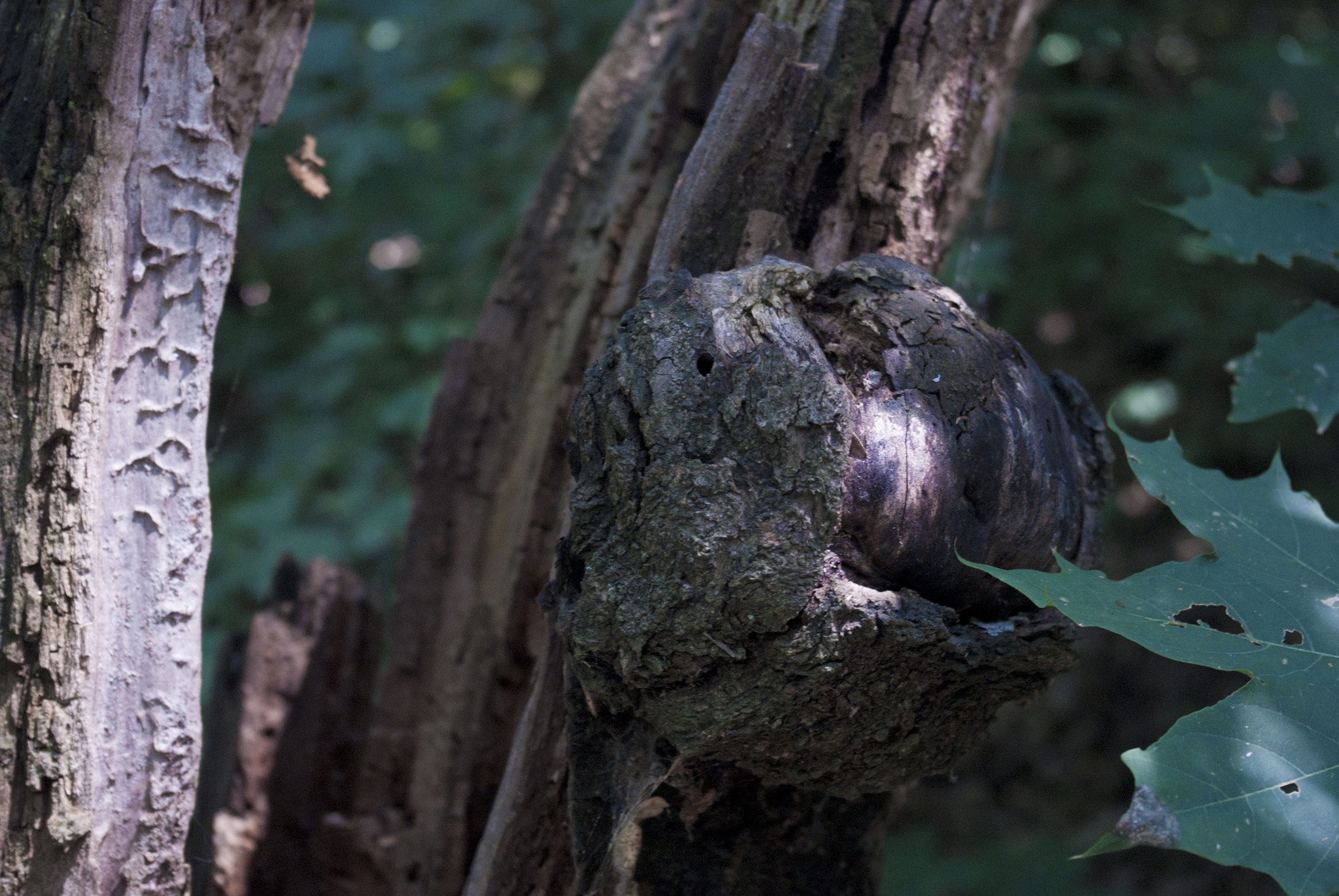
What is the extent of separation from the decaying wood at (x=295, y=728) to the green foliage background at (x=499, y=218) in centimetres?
75

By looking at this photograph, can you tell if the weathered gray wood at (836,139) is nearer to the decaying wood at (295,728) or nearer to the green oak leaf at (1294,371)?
the green oak leaf at (1294,371)

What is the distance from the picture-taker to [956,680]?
1.08m

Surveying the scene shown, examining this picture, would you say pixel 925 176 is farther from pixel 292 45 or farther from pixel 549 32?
pixel 549 32

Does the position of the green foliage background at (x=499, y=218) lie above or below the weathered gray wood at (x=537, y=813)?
above

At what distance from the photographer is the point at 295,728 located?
1884 mm

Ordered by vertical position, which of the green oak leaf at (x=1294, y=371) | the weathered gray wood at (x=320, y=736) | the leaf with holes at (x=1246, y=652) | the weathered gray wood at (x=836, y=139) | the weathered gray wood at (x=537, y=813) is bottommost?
the weathered gray wood at (x=320, y=736)

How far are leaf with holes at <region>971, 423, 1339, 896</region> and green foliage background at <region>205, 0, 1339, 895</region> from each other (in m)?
1.50

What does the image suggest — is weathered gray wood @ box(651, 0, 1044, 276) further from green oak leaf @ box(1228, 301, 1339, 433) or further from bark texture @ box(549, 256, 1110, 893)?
green oak leaf @ box(1228, 301, 1339, 433)

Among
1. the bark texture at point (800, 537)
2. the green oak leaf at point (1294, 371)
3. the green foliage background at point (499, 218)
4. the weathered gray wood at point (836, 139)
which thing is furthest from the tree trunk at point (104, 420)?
the green oak leaf at point (1294, 371)

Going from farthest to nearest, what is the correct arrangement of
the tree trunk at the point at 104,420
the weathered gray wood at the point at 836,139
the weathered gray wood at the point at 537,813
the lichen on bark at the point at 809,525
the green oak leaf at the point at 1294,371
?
1. the green oak leaf at the point at 1294,371
2. the weathered gray wood at the point at 836,139
3. the weathered gray wood at the point at 537,813
4. the tree trunk at the point at 104,420
5. the lichen on bark at the point at 809,525

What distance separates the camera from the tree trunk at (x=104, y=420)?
109cm

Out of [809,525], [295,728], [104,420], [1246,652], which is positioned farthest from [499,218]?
[1246,652]

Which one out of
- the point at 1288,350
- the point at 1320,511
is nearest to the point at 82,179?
the point at 1320,511

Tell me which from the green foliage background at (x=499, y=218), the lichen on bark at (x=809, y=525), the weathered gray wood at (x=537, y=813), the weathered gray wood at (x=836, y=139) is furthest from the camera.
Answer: the green foliage background at (x=499, y=218)
